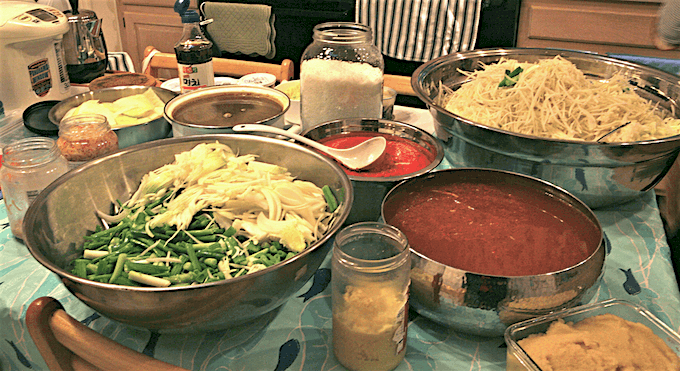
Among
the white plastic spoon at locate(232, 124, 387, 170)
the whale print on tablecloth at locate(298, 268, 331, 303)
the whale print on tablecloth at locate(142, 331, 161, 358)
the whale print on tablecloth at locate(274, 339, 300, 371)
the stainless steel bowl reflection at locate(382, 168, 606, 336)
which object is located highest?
the white plastic spoon at locate(232, 124, 387, 170)

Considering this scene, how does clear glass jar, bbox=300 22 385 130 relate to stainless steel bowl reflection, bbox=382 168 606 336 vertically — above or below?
above

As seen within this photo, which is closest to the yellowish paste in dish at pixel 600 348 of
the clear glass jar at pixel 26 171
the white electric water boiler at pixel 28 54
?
the clear glass jar at pixel 26 171

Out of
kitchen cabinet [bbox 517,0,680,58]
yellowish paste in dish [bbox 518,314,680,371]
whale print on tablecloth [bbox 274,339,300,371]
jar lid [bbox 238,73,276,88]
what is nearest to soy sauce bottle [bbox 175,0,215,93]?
jar lid [bbox 238,73,276,88]

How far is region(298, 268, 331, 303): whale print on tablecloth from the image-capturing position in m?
0.84

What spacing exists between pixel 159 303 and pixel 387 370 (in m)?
0.33

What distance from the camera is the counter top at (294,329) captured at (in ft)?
2.32

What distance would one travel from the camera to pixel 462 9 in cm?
295

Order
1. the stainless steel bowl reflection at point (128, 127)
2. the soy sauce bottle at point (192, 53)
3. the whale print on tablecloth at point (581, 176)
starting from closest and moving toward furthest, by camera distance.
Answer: the whale print on tablecloth at point (581, 176) → the stainless steel bowl reflection at point (128, 127) → the soy sauce bottle at point (192, 53)

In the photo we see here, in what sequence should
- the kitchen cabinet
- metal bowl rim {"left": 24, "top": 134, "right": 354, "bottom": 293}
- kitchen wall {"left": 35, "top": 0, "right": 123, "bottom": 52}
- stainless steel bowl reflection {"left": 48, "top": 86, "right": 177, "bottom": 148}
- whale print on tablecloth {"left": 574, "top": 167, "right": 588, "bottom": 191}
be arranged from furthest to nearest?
kitchen wall {"left": 35, "top": 0, "right": 123, "bottom": 52} < the kitchen cabinet < stainless steel bowl reflection {"left": 48, "top": 86, "right": 177, "bottom": 148} < whale print on tablecloth {"left": 574, "top": 167, "right": 588, "bottom": 191} < metal bowl rim {"left": 24, "top": 134, "right": 354, "bottom": 293}

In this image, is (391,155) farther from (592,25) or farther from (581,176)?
(592,25)

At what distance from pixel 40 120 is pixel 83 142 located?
52cm

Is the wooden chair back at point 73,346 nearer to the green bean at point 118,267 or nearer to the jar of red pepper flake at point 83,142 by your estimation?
the green bean at point 118,267

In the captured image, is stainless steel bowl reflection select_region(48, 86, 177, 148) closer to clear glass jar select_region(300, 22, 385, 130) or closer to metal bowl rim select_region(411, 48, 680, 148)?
clear glass jar select_region(300, 22, 385, 130)

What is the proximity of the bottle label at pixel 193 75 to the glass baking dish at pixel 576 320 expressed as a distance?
3.43 feet
